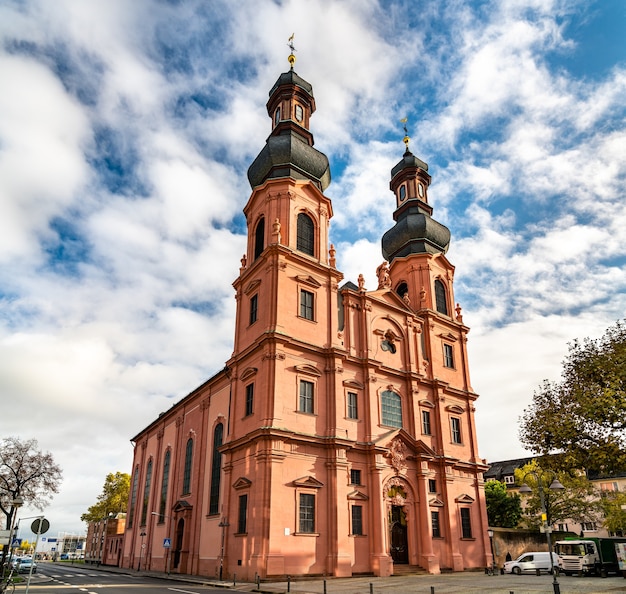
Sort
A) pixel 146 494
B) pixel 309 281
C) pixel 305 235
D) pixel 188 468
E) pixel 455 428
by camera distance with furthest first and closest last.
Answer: pixel 146 494, pixel 188 468, pixel 455 428, pixel 305 235, pixel 309 281

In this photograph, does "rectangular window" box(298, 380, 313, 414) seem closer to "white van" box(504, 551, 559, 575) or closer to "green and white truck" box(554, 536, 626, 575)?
"white van" box(504, 551, 559, 575)

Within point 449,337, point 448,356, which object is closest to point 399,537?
point 448,356

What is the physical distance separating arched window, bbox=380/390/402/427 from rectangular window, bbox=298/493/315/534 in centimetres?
778

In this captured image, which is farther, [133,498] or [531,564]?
[133,498]

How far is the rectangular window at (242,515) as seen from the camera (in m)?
27.6

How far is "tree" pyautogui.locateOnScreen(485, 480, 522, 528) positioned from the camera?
5953 cm

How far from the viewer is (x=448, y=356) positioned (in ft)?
135

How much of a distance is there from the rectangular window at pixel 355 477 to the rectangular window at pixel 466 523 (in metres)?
9.84

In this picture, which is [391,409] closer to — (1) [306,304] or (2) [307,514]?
(1) [306,304]

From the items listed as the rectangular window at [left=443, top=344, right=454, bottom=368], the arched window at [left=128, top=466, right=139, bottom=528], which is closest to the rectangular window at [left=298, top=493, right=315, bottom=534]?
the rectangular window at [left=443, top=344, right=454, bottom=368]

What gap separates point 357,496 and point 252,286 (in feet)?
46.0

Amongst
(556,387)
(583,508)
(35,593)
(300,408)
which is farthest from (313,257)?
(583,508)

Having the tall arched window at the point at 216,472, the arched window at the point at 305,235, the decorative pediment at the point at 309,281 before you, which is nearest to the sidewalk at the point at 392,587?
the tall arched window at the point at 216,472

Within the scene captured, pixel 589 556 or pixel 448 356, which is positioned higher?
pixel 448 356
